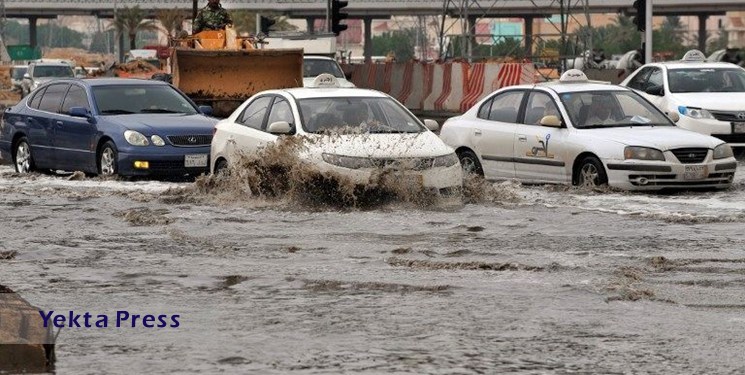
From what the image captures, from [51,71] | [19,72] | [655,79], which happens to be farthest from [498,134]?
[19,72]

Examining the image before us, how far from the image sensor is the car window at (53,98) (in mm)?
22141

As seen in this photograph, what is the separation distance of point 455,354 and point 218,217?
7806 mm

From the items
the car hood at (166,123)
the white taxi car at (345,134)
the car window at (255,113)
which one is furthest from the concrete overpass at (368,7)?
the white taxi car at (345,134)

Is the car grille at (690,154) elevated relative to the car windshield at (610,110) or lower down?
lower down

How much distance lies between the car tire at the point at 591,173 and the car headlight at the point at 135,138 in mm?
5363

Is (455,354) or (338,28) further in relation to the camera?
(338,28)

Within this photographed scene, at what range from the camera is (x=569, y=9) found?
46031 mm

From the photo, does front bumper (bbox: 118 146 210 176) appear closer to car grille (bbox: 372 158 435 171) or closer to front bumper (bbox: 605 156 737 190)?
car grille (bbox: 372 158 435 171)

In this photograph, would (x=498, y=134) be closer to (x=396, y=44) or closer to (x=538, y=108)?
(x=538, y=108)

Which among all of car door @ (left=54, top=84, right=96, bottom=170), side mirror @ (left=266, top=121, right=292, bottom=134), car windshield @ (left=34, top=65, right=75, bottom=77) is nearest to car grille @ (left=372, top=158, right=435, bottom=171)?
side mirror @ (left=266, top=121, right=292, bottom=134)

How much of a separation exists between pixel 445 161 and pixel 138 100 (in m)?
6.43

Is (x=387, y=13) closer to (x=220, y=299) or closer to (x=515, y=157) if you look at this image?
(x=515, y=157)

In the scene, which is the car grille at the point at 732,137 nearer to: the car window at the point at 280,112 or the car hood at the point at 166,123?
the car hood at the point at 166,123

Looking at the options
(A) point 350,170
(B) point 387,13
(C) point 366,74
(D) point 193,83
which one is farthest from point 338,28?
(B) point 387,13
